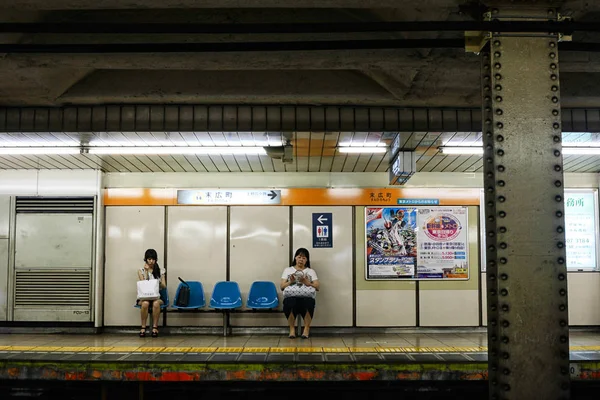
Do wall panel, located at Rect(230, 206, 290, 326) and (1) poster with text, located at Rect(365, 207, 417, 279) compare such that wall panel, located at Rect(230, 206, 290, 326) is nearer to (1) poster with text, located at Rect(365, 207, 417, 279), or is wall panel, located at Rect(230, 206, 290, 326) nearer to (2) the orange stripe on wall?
(2) the orange stripe on wall

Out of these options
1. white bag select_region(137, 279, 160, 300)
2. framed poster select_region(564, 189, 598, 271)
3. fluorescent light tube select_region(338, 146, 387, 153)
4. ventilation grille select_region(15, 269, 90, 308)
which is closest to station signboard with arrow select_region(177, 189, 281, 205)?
white bag select_region(137, 279, 160, 300)

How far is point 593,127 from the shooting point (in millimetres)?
5723

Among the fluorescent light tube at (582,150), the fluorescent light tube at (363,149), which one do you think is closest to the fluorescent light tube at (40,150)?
the fluorescent light tube at (363,149)

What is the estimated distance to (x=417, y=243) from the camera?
9797 mm

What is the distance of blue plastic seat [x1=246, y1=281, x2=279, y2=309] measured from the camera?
363 inches

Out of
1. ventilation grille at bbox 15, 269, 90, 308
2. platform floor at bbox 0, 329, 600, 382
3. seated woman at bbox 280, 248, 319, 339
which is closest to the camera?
platform floor at bbox 0, 329, 600, 382

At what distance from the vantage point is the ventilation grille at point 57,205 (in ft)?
31.7

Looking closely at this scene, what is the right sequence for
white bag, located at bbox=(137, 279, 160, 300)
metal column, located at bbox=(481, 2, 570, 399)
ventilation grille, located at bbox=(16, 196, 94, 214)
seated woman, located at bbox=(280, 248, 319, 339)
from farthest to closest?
ventilation grille, located at bbox=(16, 196, 94, 214), white bag, located at bbox=(137, 279, 160, 300), seated woman, located at bbox=(280, 248, 319, 339), metal column, located at bbox=(481, 2, 570, 399)

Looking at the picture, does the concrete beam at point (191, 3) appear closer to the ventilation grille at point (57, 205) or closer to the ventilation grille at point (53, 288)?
the ventilation grille at point (57, 205)

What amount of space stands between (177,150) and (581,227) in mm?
6991

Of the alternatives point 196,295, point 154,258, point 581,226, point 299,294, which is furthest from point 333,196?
point 581,226

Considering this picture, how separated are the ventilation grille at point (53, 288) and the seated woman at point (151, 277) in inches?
42.8

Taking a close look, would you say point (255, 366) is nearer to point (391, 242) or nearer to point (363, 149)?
point (363, 149)

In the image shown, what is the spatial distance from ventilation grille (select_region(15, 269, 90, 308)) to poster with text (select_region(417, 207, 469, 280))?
5.62 meters
